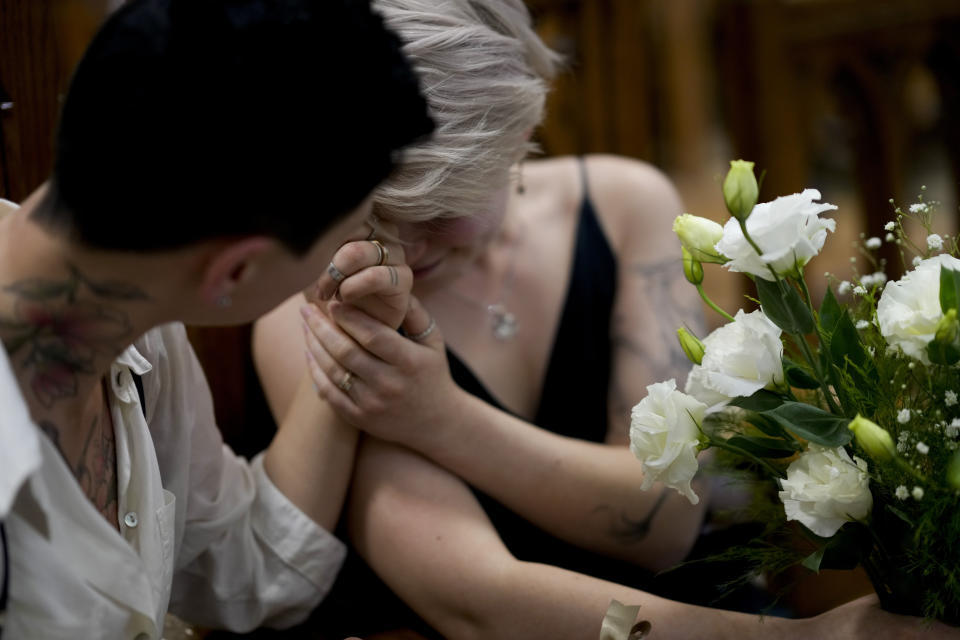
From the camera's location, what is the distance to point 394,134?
76 centimetres

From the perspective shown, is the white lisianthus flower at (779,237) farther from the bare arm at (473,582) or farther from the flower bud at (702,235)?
the bare arm at (473,582)

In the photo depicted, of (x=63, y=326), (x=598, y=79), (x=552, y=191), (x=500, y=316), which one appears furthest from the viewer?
(x=598, y=79)

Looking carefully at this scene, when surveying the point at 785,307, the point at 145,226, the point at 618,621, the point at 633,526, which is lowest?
the point at 633,526

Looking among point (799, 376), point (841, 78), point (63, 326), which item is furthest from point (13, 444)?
point (841, 78)

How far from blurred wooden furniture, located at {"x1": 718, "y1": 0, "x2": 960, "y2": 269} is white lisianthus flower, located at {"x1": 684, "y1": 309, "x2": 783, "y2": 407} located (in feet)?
5.54

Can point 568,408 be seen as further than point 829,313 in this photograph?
Yes

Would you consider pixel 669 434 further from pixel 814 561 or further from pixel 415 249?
pixel 415 249

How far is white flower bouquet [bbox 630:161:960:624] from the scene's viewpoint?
0.83 metres

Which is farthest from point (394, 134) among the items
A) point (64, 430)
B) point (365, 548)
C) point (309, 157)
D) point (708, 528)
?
point (708, 528)

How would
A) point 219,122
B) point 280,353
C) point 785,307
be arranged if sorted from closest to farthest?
point 219,122, point 785,307, point 280,353

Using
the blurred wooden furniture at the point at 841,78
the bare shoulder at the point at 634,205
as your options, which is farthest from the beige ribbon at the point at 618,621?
the blurred wooden furniture at the point at 841,78

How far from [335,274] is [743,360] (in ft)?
1.62

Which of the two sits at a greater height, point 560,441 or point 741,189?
point 741,189

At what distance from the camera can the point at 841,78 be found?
2.52 metres
